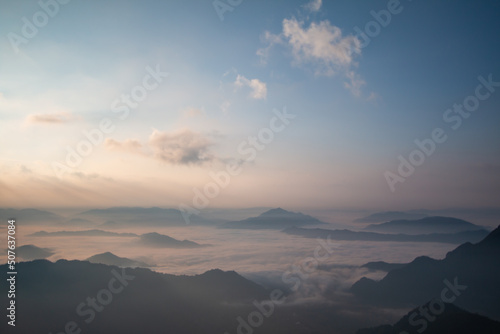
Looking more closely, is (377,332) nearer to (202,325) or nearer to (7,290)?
(202,325)

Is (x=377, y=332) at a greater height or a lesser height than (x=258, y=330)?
greater

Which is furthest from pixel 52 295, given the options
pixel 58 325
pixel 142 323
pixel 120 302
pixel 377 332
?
pixel 377 332

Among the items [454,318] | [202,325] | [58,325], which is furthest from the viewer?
[202,325]

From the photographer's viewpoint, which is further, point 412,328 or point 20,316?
point 20,316

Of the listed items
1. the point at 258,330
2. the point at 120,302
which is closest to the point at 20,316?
the point at 120,302

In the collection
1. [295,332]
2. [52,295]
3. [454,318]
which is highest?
[454,318]

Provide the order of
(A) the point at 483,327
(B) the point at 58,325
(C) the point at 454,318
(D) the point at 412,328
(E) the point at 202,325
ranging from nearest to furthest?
(A) the point at 483,327, (C) the point at 454,318, (D) the point at 412,328, (B) the point at 58,325, (E) the point at 202,325
